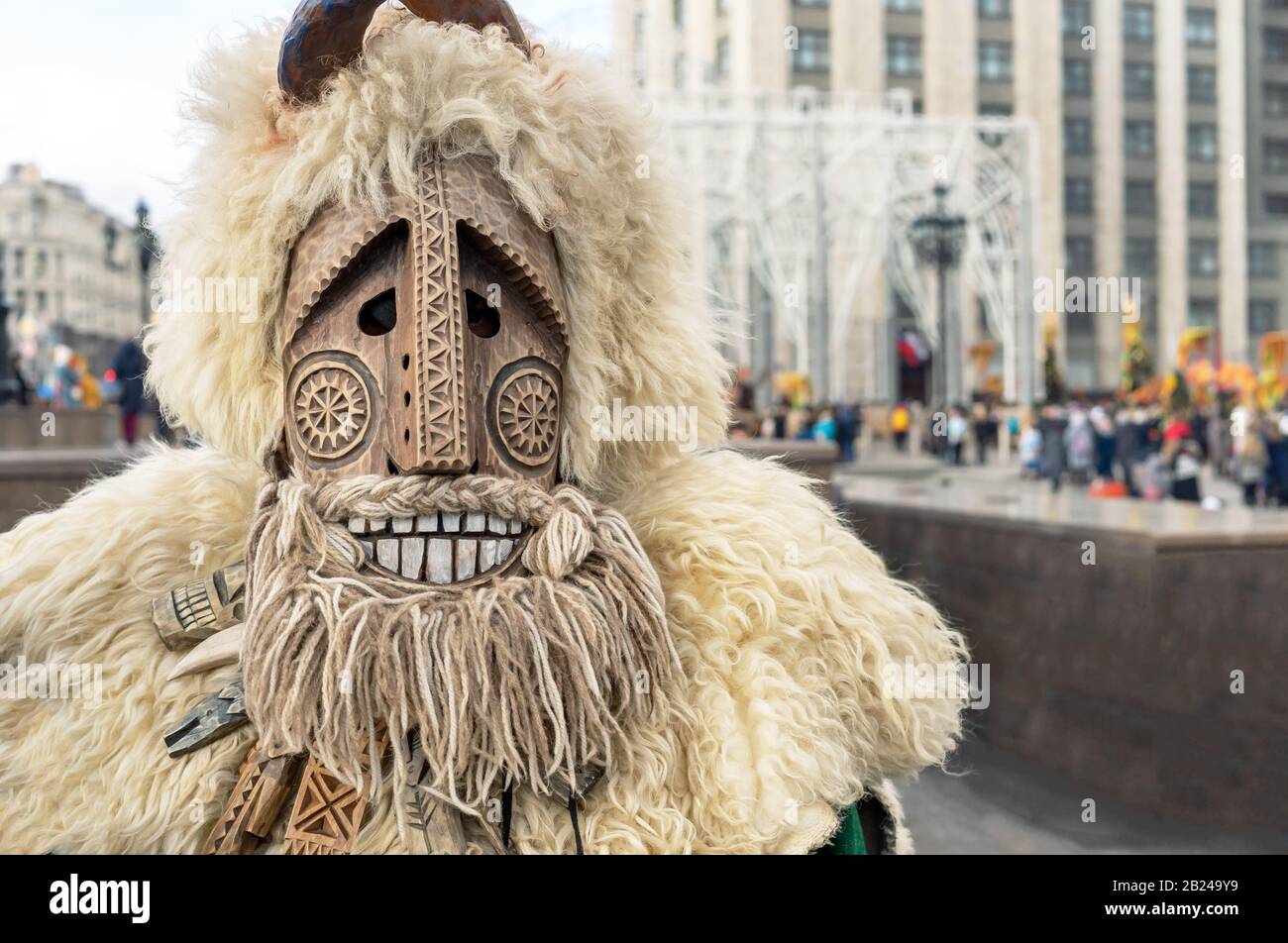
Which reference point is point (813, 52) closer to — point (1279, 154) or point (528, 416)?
point (1279, 154)

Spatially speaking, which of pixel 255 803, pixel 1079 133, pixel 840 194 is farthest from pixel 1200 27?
pixel 255 803

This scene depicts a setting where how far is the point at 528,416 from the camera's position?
1701mm

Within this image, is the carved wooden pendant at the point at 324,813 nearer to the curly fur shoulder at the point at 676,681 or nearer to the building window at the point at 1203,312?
the curly fur shoulder at the point at 676,681

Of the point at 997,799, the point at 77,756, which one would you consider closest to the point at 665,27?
the point at 997,799

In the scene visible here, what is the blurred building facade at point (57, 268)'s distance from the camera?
32906 millimetres

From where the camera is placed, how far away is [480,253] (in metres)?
1.70

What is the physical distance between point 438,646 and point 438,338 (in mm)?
427

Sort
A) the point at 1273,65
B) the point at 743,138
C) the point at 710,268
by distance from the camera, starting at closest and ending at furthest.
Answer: the point at 743,138 < the point at 710,268 < the point at 1273,65

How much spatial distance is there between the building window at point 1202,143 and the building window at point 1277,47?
9168mm

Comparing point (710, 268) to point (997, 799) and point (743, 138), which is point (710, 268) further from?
point (997, 799)

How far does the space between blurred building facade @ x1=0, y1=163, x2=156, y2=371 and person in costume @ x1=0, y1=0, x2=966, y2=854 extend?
31.7 m

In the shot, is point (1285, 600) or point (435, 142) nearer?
point (435, 142)

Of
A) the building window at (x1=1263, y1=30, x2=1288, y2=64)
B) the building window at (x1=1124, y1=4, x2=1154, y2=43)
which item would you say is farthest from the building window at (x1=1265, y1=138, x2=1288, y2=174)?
the building window at (x1=1124, y1=4, x2=1154, y2=43)

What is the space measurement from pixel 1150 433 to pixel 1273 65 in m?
52.3
